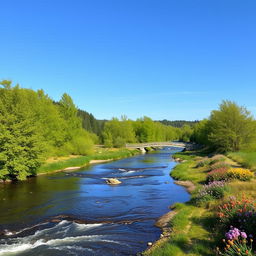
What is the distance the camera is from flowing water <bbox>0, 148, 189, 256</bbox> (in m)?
12.9

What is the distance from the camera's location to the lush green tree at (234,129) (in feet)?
162

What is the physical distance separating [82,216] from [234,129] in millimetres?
40760

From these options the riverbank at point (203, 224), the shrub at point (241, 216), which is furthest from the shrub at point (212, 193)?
the shrub at point (241, 216)

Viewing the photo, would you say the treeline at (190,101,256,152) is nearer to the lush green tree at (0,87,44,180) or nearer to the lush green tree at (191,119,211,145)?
the lush green tree at (191,119,211,145)

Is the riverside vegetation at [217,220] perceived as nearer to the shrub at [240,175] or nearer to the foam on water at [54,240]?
the shrub at [240,175]

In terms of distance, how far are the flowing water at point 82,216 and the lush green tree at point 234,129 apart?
24.5 m

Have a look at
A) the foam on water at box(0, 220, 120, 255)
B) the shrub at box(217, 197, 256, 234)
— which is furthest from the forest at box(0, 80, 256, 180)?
the shrub at box(217, 197, 256, 234)

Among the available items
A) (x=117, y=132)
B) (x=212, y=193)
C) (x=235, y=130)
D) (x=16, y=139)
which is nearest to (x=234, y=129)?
(x=235, y=130)

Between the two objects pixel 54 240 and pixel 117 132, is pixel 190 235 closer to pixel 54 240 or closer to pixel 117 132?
pixel 54 240

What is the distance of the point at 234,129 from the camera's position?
50219 mm

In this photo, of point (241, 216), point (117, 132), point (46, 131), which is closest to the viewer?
point (241, 216)

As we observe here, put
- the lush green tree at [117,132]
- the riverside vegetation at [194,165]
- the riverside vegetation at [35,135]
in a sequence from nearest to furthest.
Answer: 1. the riverside vegetation at [194,165]
2. the riverside vegetation at [35,135]
3. the lush green tree at [117,132]

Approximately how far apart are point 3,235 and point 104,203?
845cm

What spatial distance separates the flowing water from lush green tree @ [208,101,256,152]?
80.5 feet
